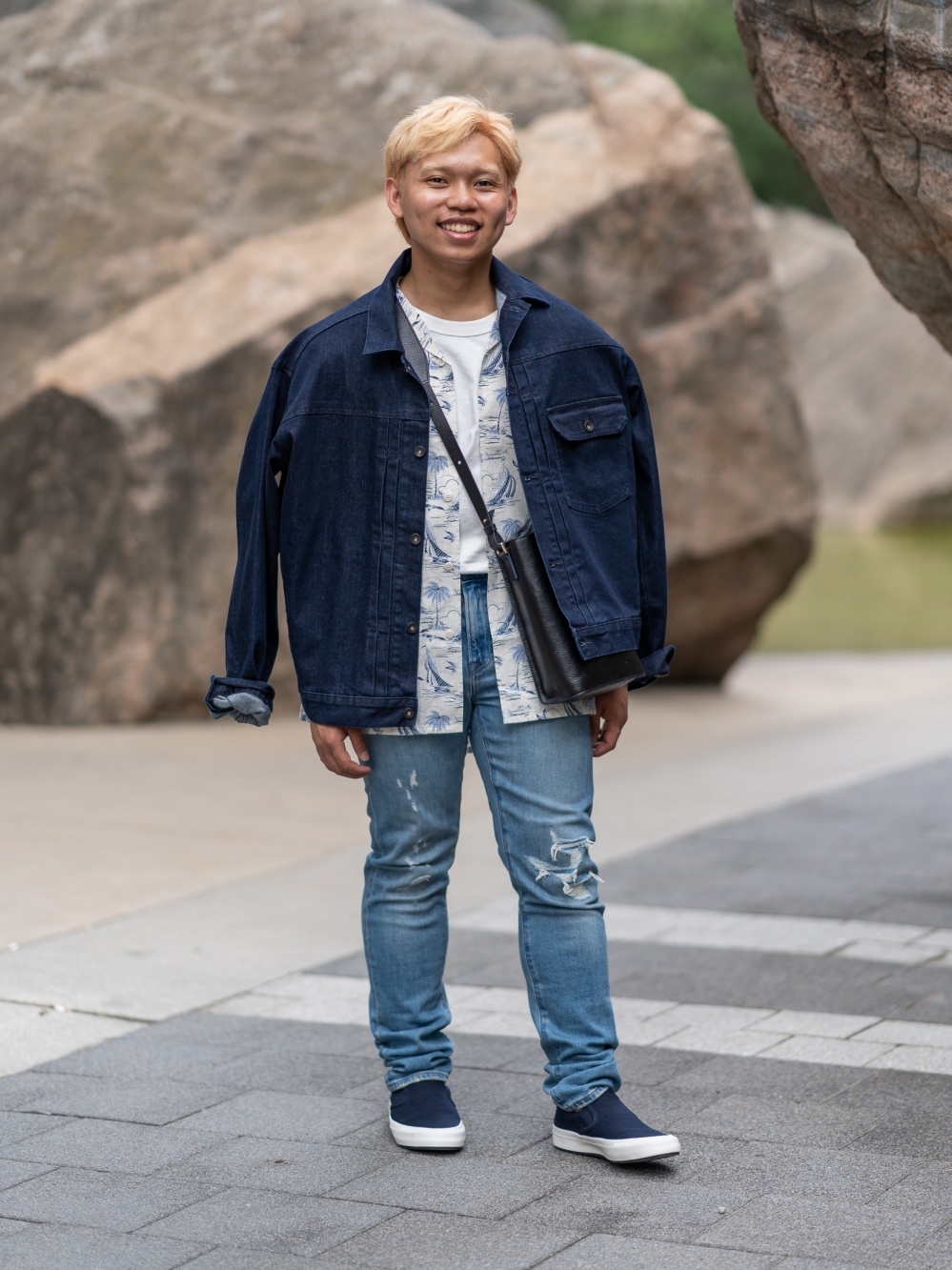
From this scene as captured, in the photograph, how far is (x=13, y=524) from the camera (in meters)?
8.01

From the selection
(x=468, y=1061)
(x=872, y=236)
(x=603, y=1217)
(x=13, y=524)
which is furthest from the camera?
(x=13, y=524)

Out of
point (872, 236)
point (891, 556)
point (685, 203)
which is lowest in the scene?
point (891, 556)

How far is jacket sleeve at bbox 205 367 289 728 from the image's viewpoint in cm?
309

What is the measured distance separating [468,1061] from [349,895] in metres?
1.52

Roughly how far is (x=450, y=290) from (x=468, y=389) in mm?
182

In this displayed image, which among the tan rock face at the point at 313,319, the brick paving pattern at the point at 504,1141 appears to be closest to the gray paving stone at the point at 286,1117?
the brick paving pattern at the point at 504,1141

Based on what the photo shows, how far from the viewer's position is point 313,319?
26.2 feet

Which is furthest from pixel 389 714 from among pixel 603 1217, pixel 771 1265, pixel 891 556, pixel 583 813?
pixel 891 556

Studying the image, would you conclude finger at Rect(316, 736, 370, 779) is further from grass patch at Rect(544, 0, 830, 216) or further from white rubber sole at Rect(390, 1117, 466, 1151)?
grass patch at Rect(544, 0, 830, 216)

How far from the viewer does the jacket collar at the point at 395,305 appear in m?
3.03

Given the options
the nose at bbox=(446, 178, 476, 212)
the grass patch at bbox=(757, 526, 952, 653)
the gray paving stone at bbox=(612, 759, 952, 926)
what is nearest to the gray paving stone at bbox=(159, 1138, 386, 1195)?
the nose at bbox=(446, 178, 476, 212)

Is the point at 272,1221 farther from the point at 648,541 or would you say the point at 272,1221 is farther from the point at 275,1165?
the point at 648,541

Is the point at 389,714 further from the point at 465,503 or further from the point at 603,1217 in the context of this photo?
the point at 603,1217

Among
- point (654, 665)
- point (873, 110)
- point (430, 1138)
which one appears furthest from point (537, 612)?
point (873, 110)
